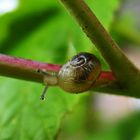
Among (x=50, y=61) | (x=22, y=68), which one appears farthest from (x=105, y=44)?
(x=50, y=61)

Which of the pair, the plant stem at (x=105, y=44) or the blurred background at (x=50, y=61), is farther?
the blurred background at (x=50, y=61)

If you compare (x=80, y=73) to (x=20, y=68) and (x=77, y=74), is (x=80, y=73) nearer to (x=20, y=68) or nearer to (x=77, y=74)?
(x=77, y=74)

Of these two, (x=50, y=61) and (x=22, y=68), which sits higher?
(x=22, y=68)

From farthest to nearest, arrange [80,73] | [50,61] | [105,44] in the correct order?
[50,61], [80,73], [105,44]

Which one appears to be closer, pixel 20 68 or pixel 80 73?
pixel 20 68

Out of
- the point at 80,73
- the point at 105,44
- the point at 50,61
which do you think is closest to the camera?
the point at 105,44
